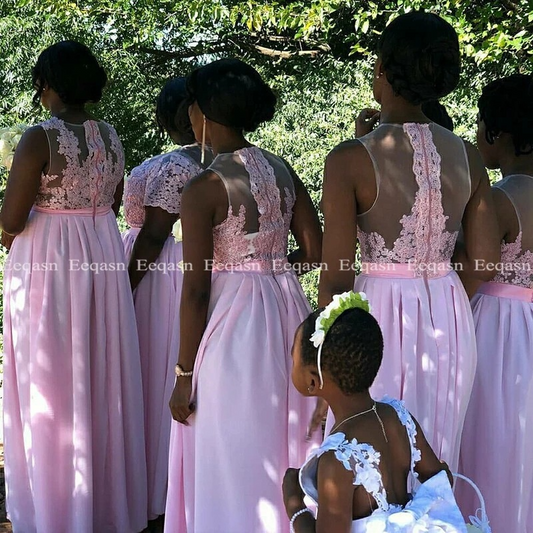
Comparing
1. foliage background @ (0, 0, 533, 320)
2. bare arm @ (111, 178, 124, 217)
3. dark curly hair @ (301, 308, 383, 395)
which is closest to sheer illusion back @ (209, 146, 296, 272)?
dark curly hair @ (301, 308, 383, 395)

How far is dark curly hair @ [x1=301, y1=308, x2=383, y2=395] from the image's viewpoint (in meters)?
2.32

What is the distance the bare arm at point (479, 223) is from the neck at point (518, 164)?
416 millimetres

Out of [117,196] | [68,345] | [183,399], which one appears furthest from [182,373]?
[117,196]

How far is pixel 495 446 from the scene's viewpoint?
133 inches

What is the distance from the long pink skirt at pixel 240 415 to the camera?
10.1ft

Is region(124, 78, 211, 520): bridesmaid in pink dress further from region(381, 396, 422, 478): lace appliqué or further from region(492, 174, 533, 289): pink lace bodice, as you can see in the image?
region(381, 396, 422, 478): lace appliqué

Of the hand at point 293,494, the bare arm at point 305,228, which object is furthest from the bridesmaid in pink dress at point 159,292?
the hand at point 293,494

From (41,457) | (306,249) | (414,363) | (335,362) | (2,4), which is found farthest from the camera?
(2,4)

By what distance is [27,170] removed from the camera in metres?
3.73

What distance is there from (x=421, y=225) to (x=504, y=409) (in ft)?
3.27

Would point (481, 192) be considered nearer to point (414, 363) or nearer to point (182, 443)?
point (414, 363)

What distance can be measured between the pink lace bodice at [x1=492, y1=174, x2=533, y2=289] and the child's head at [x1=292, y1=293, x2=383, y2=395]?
→ 1.14 meters

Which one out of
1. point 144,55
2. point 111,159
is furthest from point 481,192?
Answer: point 144,55

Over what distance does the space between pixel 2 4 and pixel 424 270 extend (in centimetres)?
746
